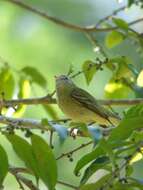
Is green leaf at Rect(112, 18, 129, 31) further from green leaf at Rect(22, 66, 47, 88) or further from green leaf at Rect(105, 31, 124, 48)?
green leaf at Rect(22, 66, 47, 88)

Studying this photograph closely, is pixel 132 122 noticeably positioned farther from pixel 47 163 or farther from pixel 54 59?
pixel 54 59

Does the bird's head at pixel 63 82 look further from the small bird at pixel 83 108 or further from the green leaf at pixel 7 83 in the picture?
the green leaf at pixel 7 83

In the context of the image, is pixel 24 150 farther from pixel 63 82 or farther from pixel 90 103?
pixel 63 82

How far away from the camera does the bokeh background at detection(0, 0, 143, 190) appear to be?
29.3 feet

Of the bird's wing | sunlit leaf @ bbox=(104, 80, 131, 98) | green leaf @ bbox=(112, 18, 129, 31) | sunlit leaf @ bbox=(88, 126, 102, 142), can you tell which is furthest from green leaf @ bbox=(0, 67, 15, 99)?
sunlit leaf @ bbox=(88, 126, 102, 142)

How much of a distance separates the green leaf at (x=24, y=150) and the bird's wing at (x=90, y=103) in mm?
1323

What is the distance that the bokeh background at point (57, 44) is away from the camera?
8924 mm

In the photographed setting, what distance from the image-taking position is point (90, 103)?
4.38m

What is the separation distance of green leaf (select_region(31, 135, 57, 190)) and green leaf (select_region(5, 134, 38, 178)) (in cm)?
2

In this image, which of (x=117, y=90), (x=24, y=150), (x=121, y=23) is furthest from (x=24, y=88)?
(x=24, y=150)

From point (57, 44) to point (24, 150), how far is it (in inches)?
308

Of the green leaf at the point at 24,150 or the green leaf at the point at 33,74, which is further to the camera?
the green leaf at the point at 33,74

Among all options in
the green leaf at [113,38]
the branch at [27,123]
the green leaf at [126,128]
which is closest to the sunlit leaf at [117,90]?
the green leaf at [113,38]

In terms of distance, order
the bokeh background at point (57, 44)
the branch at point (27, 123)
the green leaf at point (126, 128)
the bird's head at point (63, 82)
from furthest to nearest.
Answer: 1. the bokeh background at point (57, 44)
2. the bird's head at point (63, 82)
3. the branch at point (27, 123)
4. the green leaf at point (126, 128)
